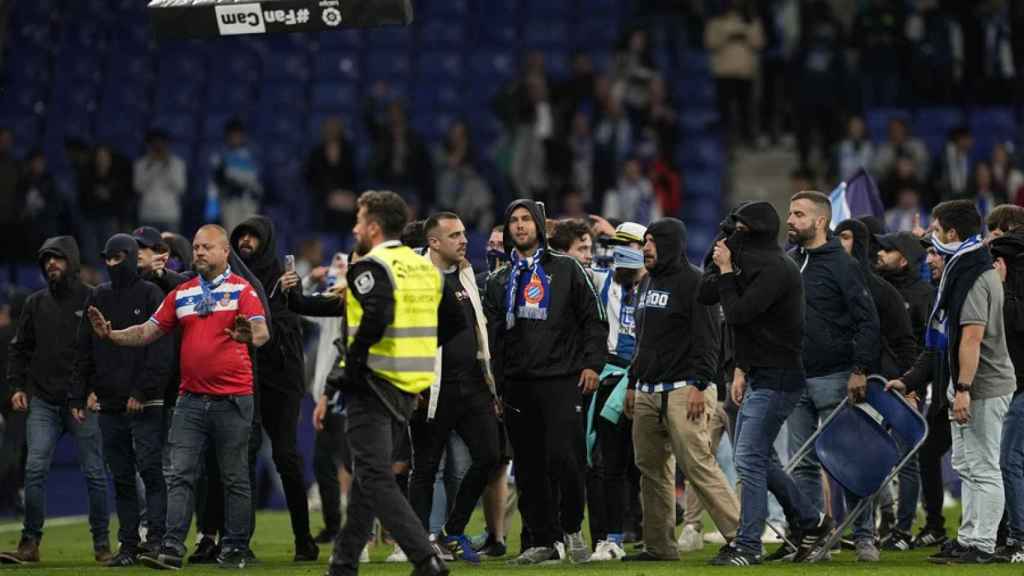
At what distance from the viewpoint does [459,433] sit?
1114 centimetres

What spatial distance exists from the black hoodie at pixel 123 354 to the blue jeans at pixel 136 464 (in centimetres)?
11

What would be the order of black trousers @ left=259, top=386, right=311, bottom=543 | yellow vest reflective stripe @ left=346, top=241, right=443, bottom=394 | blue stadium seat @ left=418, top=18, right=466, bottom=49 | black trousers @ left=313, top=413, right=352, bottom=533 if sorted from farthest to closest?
1. blue stadium seat @ left=418, top=18, right=466, bottom=49
2. black trousers @ left=313, top=413, right=352, bottom=533
3. black trousers @ left=259, top=386, right=311, bottom=543
4. yellow vest reflective stripe @ left=346, top=241, right=443, bottom=394

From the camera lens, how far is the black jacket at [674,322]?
425 inches

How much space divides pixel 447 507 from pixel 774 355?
273 centimetres

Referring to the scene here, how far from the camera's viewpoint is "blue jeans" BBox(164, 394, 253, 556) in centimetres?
1059

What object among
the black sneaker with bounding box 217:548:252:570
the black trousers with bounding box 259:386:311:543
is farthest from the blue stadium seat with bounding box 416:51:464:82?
the black sneaker with bounding box 217:548:252:570

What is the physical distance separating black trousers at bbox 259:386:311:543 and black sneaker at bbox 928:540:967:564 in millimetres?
3819

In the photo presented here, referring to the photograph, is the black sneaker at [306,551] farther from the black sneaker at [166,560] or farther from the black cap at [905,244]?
the black cap at [905,244]

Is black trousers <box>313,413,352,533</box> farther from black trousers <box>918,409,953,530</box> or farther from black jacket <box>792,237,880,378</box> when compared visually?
black trousers <box>918,409,953,530</box>

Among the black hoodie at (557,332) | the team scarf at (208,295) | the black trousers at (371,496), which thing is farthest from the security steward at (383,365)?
the team scarf at (208,295)

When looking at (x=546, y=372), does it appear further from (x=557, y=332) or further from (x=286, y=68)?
(x=286, y=68)

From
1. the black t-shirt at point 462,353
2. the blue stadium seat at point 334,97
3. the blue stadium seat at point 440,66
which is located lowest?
the black t-shirt at point 462,353

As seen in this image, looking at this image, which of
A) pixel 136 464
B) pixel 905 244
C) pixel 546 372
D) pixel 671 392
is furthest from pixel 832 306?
pixel 136 464

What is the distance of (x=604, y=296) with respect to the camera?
12.1 metres
